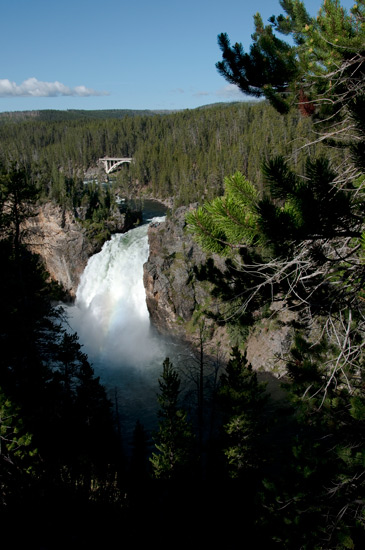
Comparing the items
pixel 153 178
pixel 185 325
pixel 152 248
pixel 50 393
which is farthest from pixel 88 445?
pixel 153 178

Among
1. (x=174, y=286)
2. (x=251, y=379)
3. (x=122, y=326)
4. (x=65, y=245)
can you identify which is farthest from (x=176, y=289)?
(x=251, y=379)

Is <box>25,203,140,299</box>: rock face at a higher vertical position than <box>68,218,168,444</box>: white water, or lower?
higher

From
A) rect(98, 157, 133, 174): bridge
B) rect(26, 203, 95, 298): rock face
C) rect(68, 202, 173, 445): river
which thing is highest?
rect(98, 157, 133, 174): bridge

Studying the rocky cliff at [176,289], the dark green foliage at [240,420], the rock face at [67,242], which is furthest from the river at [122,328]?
the dark green foliage at [240,420]

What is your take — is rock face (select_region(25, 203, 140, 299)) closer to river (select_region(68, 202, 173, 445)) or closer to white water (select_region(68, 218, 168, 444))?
river (select_region(68, 202, 173, 445))

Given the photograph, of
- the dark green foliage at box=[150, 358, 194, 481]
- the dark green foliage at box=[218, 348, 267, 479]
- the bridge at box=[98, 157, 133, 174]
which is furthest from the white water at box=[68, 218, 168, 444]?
the bridge at box=[98, 157, 133, 174]

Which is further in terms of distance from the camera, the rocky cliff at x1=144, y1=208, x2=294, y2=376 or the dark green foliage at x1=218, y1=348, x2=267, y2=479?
the rocky cliff at x1=144, y1=208, x2=294, y2=376
